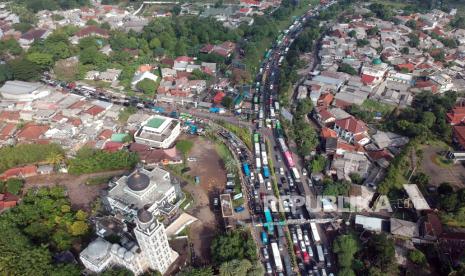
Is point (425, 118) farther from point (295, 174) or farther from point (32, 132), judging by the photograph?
point (32, 132)

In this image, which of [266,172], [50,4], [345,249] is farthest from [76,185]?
[50,4]

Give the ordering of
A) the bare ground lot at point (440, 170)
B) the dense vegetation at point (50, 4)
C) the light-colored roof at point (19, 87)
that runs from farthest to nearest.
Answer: the dense vegetation at point (50, 4), the light-colored roof at point (19, 87), the bare ground lot at point (440, 170)

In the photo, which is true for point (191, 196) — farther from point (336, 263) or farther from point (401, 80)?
point (401, 80)

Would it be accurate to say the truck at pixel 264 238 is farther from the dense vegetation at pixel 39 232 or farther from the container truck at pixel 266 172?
the dense vegetation at pixel 39 232

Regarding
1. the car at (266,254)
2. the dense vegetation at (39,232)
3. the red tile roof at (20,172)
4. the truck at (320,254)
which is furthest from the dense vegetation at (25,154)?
the truck at (320,254)


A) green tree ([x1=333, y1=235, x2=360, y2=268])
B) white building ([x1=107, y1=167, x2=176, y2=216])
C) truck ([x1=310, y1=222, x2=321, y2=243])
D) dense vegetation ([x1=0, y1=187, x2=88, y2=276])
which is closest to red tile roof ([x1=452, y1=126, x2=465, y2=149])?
green tree ([x1=333, y1=235, x2=360, y2=268])

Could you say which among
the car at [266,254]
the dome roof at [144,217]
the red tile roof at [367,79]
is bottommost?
the car at [266,254]
